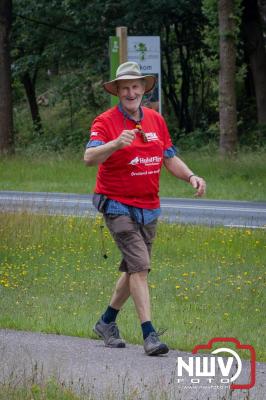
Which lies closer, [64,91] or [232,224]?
[232,224]

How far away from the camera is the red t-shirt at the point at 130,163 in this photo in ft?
27.6

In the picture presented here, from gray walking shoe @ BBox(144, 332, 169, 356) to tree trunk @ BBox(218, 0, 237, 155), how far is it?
2122cm

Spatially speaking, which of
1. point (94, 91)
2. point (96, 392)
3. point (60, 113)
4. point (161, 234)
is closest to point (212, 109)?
point (94, 91)

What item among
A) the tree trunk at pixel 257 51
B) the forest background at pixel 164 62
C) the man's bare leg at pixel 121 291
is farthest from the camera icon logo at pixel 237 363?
the tree trunk at pixel 257 51

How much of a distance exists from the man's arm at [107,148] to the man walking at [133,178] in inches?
1.5

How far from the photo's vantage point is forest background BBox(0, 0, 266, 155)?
3312 cm

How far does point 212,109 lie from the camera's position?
41.5m

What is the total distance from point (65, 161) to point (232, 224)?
12.6m

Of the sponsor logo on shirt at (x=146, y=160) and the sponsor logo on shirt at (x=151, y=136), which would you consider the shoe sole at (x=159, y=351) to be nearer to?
the sponsor logo on shirt at (x=146, y=160)

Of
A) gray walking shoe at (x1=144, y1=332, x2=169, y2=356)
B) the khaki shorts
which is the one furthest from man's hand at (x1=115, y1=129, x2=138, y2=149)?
gray walking shoe at (x1=144, y1=332, x2=169, y2=356)

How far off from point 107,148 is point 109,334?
1411 millimetres

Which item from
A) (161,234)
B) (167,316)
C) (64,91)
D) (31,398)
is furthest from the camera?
(64,91)

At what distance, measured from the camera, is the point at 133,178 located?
8.47 metres

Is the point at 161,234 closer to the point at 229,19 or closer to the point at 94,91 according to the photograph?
the point at 229,19
